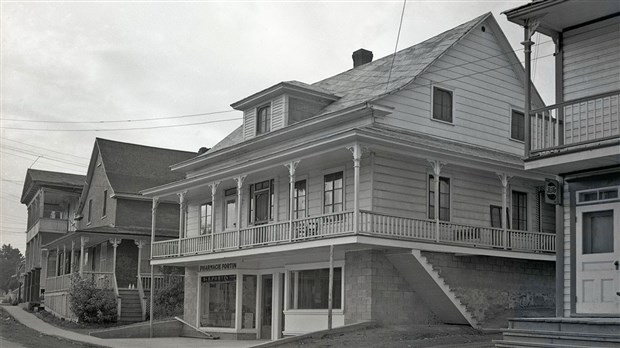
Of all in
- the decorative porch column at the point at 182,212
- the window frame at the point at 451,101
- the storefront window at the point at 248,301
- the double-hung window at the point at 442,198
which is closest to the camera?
the double-hung window at the point at 442,198

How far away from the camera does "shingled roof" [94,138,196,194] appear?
42.7 metres

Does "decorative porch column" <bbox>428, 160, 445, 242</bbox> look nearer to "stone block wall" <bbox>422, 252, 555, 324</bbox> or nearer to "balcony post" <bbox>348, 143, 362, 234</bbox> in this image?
"stone block wall" <bbox>422, 252, 555, 324</bbox>

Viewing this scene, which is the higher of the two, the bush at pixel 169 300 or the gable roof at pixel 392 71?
the gable roof at pixel 392 71

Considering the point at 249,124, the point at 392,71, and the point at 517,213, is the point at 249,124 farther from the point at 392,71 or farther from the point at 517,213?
the point at 517,213

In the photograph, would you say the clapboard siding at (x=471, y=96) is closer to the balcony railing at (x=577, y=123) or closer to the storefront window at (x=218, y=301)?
the balcony railing at (x=577, y=123)

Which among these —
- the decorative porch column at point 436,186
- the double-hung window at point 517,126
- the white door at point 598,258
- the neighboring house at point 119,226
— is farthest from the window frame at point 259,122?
the white door at point 598,258

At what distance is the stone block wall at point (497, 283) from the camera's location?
2356cm

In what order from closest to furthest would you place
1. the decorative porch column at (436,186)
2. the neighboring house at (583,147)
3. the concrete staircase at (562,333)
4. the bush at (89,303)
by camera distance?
the concrete staircase at (562,333) → the neighboring house at (583,147) → the decorative porch column at (436,186) → the bush at (89,303)

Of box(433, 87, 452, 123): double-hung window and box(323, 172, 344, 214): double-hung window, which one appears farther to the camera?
box(433, 87, 452, 123): double-hung window

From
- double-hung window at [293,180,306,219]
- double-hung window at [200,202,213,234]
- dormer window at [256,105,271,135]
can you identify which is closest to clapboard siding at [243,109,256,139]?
dormer window at [256,105,271,135]

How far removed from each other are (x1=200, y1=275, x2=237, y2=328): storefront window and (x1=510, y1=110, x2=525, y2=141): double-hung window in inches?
453

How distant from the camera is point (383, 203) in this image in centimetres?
2348

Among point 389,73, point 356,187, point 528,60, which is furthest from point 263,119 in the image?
point 528,60

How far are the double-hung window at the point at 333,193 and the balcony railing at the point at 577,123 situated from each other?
855 centimetres
